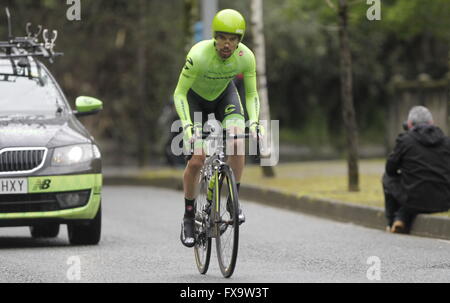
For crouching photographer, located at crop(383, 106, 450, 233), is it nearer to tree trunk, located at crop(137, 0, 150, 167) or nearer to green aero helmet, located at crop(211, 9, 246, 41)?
green aero helmet, located at crop(211, 9, 246, 41)

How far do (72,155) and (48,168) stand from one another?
0.93ft

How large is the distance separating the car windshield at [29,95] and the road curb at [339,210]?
388 centimetres

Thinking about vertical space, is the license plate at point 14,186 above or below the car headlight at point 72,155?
below

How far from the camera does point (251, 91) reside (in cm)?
964

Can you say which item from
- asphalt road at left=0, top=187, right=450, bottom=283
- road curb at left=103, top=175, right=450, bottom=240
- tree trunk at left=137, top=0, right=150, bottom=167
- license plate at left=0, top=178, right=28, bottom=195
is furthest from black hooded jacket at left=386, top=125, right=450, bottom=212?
tree trunk at left=137, top=0, right=150, bottom=167

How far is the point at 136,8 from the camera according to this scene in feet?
86.0

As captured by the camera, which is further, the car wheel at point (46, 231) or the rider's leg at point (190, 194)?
the car wheel at point (46, 231)

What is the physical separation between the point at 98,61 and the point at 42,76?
15.1m

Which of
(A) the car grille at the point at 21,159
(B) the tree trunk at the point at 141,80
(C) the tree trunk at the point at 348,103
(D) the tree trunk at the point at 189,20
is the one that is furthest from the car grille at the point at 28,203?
(B) the tree trunk at the point at 141,80

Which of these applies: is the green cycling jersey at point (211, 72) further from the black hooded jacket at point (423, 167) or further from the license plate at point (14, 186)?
the black hooded jacket at point (423, 167)

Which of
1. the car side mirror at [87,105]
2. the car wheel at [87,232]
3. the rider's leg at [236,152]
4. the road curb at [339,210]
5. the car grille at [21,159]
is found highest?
the car side mirror at [87,105]

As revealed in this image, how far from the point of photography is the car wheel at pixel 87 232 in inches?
460

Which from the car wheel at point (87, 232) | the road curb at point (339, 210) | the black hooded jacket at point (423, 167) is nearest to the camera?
the car wheel at point (87, 232)
